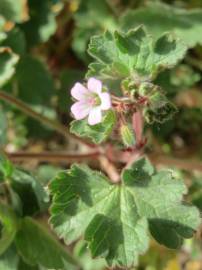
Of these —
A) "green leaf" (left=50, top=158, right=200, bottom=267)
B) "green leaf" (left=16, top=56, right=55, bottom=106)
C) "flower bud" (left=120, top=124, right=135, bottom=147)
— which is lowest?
"green leaf" (left=50, top=158, right=200, bottom=267)

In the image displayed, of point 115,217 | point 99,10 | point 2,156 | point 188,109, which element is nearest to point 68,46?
point 99,10

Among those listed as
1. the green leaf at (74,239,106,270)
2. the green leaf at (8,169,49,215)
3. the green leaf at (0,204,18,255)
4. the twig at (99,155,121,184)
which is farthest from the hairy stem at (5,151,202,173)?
the green leaf at (74,239,106,270)

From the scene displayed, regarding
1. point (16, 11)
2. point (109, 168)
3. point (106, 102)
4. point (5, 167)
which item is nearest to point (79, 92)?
point (106, 102)

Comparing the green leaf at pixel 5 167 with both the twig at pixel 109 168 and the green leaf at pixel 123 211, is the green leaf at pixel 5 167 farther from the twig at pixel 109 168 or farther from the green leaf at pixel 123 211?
the twig at pixel 109 168

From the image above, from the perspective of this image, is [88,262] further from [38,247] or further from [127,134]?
[127,134]

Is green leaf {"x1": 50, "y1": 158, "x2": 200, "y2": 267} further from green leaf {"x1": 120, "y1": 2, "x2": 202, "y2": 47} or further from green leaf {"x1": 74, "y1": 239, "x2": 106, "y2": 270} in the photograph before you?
green leaf {"x1": 120, "y1": 2, "x2": 202, "y2": 47}
